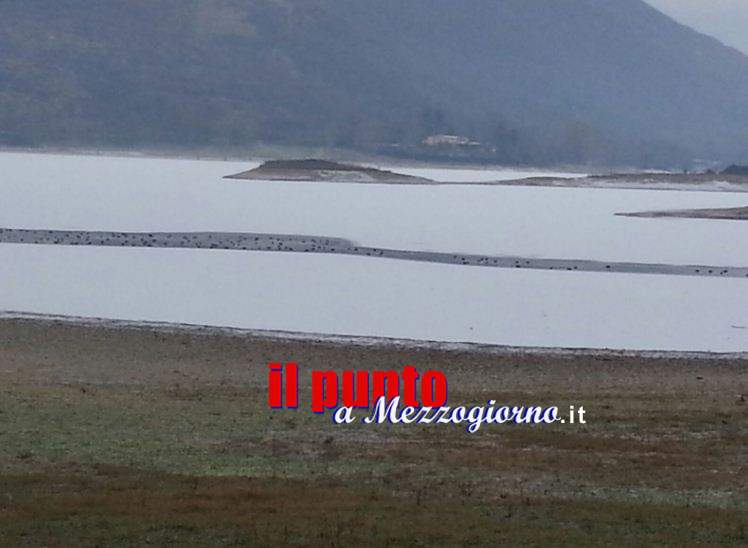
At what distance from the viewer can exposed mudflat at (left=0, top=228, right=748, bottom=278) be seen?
34.0 meters

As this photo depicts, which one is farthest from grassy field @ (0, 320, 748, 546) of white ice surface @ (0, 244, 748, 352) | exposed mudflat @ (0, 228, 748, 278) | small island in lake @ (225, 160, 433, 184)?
small island in lake @ (225, 160, 433, 184)

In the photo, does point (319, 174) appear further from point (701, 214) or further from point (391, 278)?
point (391, 278)

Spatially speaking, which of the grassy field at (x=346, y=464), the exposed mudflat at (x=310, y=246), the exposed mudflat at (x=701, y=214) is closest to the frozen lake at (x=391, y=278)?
the exposed mudflat at (x=310, y=246)

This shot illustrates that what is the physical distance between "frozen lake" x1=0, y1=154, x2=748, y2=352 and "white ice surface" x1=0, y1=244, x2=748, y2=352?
0.12ft

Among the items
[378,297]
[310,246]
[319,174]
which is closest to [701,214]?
[310,246]

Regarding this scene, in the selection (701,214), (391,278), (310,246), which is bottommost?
(701,214)

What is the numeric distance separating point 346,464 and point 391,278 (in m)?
17.8

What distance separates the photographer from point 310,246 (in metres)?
36.8

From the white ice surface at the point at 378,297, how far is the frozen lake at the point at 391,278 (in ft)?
0.12

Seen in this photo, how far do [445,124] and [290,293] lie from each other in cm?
14869

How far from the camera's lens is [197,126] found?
151 m

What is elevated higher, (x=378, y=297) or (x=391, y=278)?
(x=378, y=297)

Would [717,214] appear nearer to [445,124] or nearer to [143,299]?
[143,299]

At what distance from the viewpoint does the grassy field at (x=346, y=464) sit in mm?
9992
